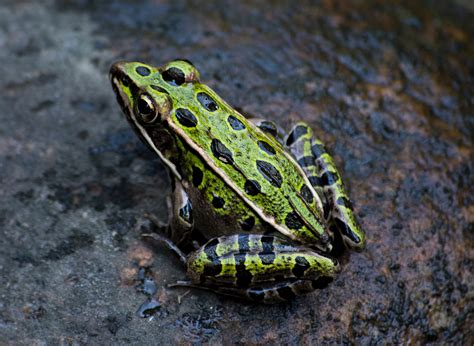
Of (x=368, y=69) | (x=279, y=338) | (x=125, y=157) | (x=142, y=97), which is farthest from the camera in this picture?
(x=368, y=69)

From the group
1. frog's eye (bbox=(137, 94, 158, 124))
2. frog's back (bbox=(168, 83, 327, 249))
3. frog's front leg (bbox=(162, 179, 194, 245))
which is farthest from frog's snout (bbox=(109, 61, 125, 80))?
frog's front leg (bbox=(162, 179, 194, 245))

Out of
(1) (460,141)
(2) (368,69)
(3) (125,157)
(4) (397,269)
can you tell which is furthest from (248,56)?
(4) (397,269)

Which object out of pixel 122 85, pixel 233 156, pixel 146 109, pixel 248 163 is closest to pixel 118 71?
pixel 122 85

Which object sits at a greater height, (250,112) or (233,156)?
(233,156)

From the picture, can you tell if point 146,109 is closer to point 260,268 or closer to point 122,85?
point 122,85

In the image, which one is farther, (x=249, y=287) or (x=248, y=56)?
(x=248, y=56)

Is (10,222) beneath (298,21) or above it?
beneath

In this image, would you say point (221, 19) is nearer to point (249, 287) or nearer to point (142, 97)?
point (142, 97)
